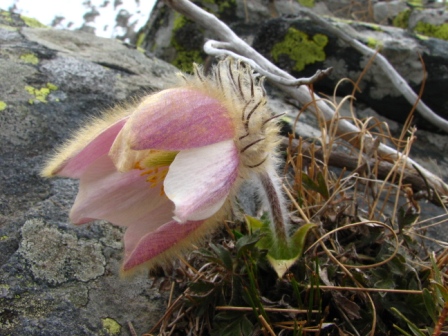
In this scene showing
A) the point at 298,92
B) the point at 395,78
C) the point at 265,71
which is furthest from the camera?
the point at 395,78

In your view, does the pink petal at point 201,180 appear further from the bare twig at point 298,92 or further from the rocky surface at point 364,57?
the rocky surface at point 364,57

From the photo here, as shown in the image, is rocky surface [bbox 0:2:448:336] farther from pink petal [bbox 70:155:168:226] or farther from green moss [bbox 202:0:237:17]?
green moss [bbox 202:0:237:17]

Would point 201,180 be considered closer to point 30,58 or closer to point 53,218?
point 53,218

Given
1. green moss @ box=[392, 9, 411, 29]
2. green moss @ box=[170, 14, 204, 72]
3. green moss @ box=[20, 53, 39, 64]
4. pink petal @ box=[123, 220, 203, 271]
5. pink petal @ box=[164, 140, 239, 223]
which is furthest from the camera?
green moss @ box=[392, 9, 411, 29]

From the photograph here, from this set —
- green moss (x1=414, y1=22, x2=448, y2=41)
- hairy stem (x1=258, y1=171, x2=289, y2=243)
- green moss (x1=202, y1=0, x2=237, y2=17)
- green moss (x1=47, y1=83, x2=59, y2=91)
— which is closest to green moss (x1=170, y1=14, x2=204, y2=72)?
green moss (x1=202, y1=0, x2=237, y2=17)

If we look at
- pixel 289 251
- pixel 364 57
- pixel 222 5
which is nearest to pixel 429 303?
pixel 289 251

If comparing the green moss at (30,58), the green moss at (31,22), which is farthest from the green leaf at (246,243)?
the green moss at (31,22)
